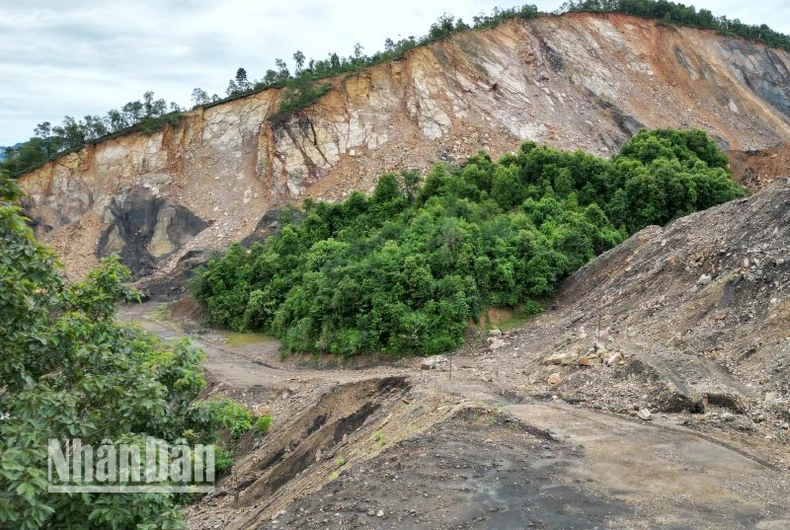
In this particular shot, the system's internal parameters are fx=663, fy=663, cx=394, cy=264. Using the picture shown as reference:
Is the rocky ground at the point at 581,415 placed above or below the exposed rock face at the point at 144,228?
below

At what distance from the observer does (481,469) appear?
A: 7.88 meters

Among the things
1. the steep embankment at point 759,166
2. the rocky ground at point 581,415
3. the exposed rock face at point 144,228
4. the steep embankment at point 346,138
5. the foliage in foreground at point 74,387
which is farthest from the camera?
the steep embankment at point 346,138

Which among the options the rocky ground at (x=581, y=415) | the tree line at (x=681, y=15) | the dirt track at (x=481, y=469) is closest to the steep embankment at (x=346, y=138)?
the tree line at (x=681, y=15)

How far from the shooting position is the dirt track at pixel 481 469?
684cm

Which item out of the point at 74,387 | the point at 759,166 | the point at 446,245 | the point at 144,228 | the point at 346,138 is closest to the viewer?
the point at 74,387

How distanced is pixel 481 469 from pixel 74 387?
4.60 m

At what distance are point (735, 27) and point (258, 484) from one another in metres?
51.9

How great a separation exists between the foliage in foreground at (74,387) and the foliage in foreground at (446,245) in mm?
10323

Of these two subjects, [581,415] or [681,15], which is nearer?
[581,415]

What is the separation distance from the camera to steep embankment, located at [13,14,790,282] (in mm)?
33375

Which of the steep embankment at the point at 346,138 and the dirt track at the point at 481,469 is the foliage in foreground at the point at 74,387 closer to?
the dirt track at the point at 481,469

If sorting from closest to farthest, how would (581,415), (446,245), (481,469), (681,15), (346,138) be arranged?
(481,469) < (581,415) < (446,245) < (346,138) < (681,15)

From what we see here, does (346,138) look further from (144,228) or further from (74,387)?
(74,387)

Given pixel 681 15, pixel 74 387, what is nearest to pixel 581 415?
pixel 74 387
